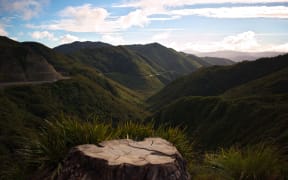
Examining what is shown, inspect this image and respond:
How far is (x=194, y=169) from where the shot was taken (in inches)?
352

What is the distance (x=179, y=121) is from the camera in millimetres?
95188

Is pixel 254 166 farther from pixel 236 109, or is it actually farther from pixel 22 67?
pixel 22 67

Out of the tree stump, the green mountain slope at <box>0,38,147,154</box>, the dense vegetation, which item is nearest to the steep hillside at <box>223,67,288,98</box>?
the dense vegetation

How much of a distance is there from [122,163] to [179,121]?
89.9 meters

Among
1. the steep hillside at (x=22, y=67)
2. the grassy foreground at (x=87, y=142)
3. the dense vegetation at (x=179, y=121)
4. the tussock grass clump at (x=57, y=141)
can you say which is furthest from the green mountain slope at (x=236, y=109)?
the steep hillside at (x=22, y=67)

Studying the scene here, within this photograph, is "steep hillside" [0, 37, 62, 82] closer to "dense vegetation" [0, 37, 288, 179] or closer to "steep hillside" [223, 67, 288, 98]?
"dense vegetation" [0, 37, 288, 179]

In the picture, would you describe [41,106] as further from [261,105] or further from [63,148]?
[63,148]

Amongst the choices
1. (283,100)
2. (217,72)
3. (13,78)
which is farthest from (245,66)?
(13,78)

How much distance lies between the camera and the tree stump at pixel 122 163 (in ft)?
21.0

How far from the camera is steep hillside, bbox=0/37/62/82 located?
408ft

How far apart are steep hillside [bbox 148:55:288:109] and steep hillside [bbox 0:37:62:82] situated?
6393cm

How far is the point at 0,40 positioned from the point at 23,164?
183523mm

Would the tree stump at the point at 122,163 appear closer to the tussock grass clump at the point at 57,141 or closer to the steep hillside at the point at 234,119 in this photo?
the tussock grass clump at the point at 57,141

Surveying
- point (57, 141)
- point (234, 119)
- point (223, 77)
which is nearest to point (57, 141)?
point (57, 141)
